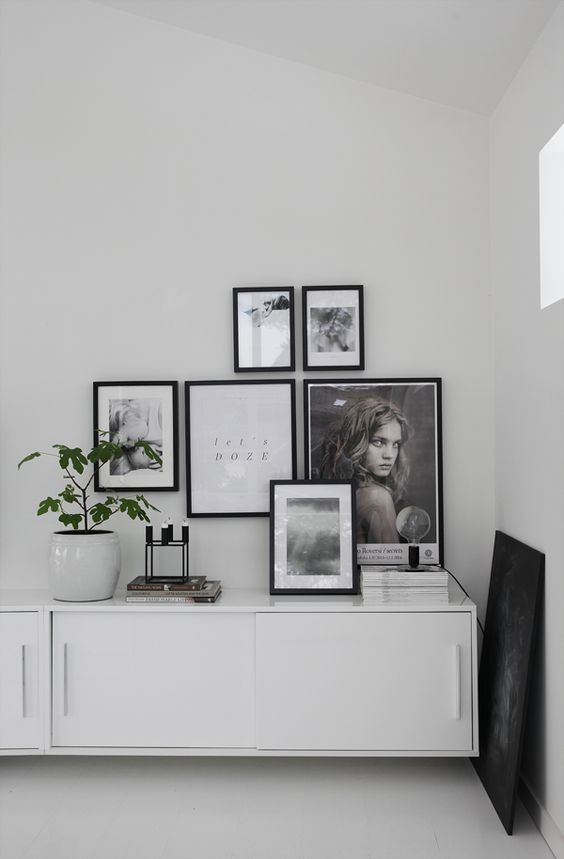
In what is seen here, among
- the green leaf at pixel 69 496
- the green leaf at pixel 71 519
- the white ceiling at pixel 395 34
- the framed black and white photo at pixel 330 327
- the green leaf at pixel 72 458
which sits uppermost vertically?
the white ceiling at pixel 395 34

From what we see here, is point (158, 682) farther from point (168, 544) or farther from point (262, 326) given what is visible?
point (262, 326)

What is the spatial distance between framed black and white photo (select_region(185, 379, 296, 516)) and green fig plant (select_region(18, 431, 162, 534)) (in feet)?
0.61

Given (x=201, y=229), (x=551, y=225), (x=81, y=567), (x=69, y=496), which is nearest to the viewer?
(x=551, y=225)

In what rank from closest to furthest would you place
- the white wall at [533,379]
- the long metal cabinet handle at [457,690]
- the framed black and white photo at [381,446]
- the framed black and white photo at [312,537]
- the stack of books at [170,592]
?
the white wall at [533,379]
the long metal cabinet handle at [457,690]
the stack of books at [170,592]
the framed black and white photo at [312,537]
the framed black and white photo at [381,446]

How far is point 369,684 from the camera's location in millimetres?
2482

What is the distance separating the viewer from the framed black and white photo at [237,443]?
2.87 m

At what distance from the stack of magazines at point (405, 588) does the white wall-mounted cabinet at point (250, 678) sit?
0.04 m

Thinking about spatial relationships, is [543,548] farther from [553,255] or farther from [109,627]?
[109,627]

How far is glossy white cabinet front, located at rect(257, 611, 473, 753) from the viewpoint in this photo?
2475 mm

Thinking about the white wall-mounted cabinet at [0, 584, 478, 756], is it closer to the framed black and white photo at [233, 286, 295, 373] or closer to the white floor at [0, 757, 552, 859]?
the white floor at [0, 757, 552, 859]

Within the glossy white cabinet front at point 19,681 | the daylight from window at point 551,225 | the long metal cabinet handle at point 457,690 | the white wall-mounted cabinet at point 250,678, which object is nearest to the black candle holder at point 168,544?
the white wall-mounted cabinet at point 250,678

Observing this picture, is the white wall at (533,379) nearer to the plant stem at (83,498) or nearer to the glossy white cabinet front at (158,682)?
the glossy white cabinet front at (158,682)

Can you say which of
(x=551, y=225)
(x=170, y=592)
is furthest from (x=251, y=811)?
(x=551, y=225)

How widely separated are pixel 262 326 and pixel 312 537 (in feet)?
2.81
